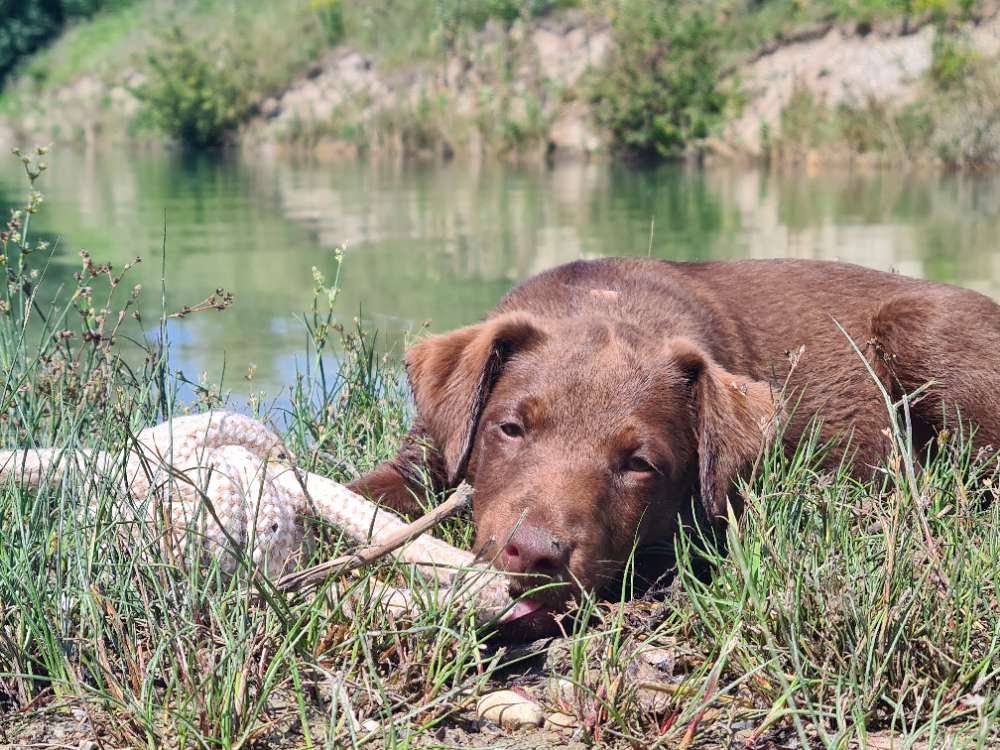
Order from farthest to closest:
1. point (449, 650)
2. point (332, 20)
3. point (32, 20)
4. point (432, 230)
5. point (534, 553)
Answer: point (32, 20), point (332, 20), point (432, 230), point (534, 553), point (449, 650)

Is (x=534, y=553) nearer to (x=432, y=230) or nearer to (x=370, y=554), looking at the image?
(x=370, y=554)

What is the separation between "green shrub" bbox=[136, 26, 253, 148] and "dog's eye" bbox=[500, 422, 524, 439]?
3112 cm

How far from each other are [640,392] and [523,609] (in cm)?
83

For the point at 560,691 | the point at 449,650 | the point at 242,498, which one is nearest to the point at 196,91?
the point at 242,498

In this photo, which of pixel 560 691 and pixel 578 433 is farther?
pixel 578 433

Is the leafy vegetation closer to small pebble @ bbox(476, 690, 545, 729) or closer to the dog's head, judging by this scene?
the dog's head

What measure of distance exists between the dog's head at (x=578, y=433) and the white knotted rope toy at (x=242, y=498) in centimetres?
17

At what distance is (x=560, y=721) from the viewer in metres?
3.11

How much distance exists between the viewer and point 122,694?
9.46 ft

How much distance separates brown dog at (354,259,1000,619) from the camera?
3639 mm

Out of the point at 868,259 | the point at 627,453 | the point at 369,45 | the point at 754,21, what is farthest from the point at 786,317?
the point at 369,45

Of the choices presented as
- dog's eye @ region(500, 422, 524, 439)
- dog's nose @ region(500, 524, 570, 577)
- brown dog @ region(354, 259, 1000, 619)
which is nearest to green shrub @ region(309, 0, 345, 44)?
brown dog @ region(354, 259, 1000, 619)

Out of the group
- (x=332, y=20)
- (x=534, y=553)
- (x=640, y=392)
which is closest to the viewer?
(x=534, y=553)

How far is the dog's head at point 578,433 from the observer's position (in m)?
3.49
